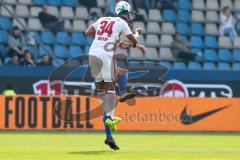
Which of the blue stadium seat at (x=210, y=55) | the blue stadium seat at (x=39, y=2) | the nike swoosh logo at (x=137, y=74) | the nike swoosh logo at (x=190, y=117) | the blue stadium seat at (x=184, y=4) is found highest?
the blue stadium seat at (x=184, y=4)

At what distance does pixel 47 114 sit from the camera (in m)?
23.4

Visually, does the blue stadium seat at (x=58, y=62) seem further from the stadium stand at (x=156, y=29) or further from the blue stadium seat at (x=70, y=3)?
the blue stadium seat at (x=70, y=3)

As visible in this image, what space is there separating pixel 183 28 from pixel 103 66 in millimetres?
16369

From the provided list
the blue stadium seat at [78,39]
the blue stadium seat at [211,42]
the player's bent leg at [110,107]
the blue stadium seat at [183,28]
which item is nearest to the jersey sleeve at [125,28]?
the player's bent leg at [110,107]

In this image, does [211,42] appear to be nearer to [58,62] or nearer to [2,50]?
[58,62]

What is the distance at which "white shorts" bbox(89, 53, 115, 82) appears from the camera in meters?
14.3

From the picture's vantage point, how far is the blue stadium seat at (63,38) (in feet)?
91.0

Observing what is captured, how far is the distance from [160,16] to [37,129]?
9.01m
